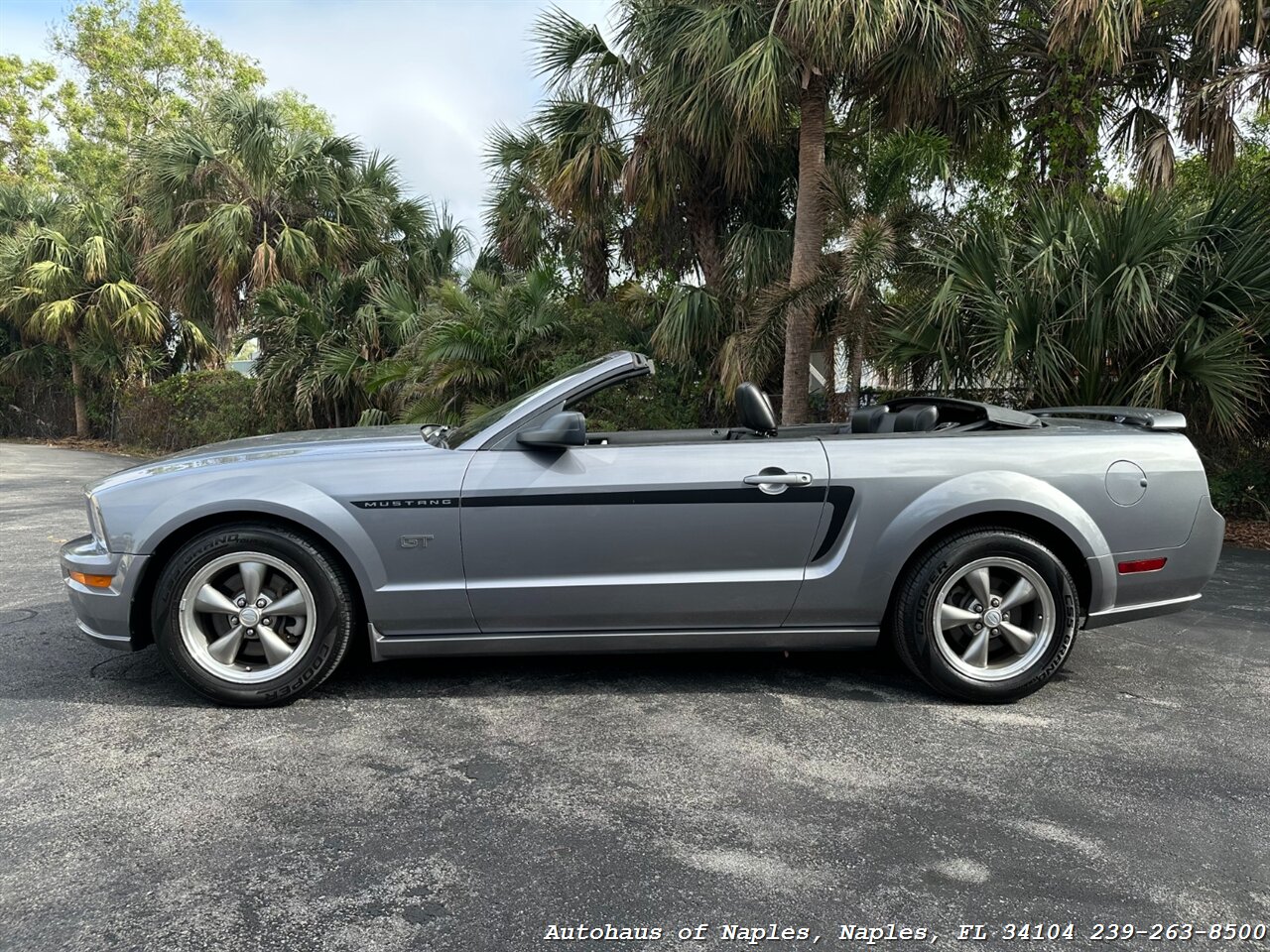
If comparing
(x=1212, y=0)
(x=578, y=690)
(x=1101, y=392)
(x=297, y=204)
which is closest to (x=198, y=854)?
(x=578, y=690)

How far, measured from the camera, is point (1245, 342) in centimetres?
742

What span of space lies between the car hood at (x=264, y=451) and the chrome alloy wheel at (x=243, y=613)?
1.45 ft

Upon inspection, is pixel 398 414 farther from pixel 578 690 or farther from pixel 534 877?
pixel 534 877

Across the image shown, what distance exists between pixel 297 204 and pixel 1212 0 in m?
14.5

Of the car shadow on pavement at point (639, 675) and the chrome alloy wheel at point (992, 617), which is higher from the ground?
the chrome alloy wheel at point (992, 617)

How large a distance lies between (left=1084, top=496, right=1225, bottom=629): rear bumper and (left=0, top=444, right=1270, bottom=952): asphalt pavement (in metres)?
0.39

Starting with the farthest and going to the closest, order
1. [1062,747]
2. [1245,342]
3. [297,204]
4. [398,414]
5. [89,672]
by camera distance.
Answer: [297,204] < [398,414] < [1245,342] < [89,672] < [1062,747]

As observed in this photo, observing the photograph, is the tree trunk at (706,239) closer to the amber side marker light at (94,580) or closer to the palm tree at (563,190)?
the palm tree at (563,190)

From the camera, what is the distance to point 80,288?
20.3 m

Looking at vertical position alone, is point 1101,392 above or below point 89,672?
above

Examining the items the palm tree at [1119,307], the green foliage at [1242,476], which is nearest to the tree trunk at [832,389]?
the palm tree at [1119,307]

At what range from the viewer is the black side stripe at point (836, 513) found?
3.80 meters

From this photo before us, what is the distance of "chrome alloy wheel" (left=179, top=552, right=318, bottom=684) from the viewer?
12.1ft

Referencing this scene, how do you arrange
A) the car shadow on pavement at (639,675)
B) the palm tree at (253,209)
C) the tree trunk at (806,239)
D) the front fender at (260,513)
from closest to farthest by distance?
the front fender at (260,513), the car shadow on pavement at (639,675), the tree trunk at (806,239), the palm tree at (253,209)
